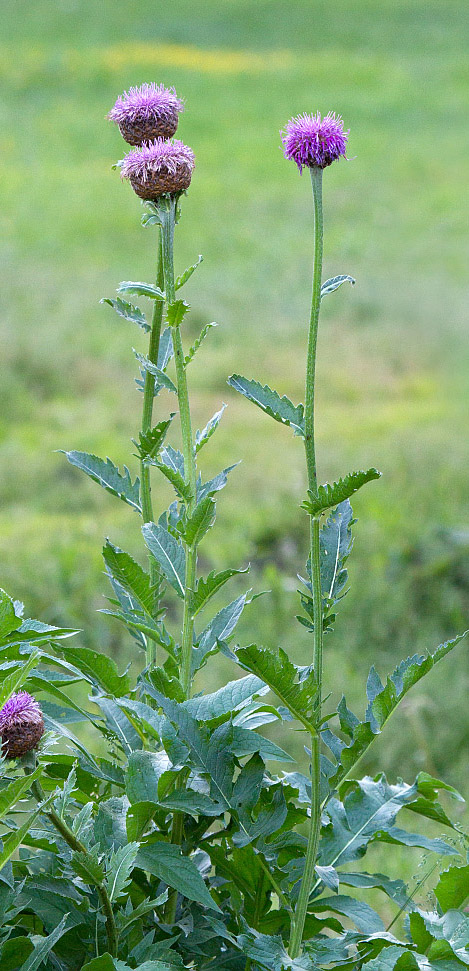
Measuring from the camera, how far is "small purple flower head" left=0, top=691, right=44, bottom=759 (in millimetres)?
694

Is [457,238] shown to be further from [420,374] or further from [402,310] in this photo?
[420,374]

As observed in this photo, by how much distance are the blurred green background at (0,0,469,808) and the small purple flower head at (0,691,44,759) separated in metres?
1.45

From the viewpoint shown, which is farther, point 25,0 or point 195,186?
point 25,0

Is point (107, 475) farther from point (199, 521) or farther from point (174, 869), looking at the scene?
point (174, 869)

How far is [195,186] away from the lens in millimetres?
6445

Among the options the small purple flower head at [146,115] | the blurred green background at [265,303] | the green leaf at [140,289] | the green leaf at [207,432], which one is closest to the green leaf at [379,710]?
the green leaf at [207,432]

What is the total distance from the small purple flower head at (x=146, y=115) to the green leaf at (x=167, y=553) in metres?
0.33

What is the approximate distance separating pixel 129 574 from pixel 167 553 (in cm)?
5

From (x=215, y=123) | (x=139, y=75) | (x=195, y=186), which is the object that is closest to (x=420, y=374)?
(x=195, y=186)

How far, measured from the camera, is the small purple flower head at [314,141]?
762 millimetres

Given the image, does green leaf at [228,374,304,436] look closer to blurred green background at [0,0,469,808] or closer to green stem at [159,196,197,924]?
green stem at [159,196,197,924]

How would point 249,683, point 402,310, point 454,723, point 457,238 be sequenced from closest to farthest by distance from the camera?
point 249,683 → point 454,723 → point 402,310 → point 457,238

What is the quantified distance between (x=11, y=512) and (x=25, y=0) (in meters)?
7.78

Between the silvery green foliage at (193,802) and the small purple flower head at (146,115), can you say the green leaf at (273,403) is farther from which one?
the small purple flower head at (146,115)
